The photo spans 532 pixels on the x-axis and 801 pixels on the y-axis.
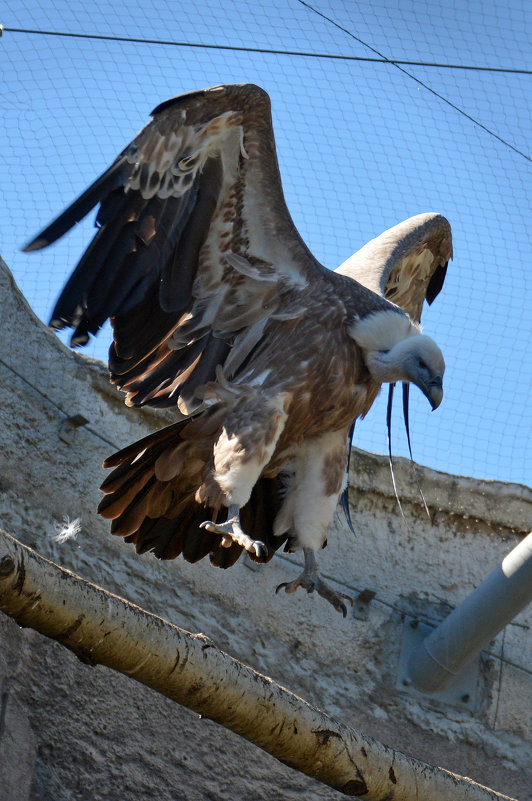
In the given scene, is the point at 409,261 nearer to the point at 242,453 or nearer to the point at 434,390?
the point at 434,390

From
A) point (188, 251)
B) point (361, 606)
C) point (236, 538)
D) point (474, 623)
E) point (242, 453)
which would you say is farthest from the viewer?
point (361, 606)

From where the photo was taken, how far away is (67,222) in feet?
10.8

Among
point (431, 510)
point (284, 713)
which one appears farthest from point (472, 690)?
point (284, 713)

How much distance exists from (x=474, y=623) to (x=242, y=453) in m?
1.46

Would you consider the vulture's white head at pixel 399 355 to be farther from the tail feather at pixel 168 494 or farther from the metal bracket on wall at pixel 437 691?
the metal bracket on wall at pixel 437 691

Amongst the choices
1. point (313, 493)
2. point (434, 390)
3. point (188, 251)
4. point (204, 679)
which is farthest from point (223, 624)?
point (204, 679)

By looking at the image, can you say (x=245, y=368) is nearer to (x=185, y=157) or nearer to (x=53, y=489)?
(x=185, y=157)

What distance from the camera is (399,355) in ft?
12.0

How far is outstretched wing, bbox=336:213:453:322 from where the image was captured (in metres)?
4.39

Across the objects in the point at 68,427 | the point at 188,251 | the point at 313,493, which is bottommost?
the point at 68,427

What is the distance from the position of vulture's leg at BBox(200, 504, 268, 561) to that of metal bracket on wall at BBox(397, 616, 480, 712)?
165 centimetres

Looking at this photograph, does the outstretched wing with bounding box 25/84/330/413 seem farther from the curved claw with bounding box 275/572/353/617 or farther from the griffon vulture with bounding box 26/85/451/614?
the curved claw with bounding box 275/572/353/617

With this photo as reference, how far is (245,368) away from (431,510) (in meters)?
1.81

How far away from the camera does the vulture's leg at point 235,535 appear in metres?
3.17
